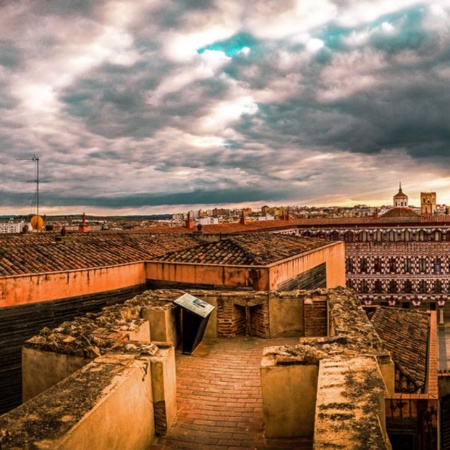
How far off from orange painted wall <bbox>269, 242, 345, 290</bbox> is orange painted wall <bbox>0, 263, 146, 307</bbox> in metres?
5.45

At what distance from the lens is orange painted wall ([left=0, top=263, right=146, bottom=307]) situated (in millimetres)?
13734

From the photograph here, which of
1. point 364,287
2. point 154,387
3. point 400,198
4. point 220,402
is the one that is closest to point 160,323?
point 220,402

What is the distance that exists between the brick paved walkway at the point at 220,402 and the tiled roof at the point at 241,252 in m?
8.16

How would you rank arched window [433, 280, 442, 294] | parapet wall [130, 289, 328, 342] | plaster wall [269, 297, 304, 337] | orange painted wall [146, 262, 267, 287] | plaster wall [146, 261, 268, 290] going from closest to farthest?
parapet wall [130, 289, 328, 342] → plaster wall [269, 297, 304, 337] → plaster wall [146, 261, 268, 290] → orange painted wall [146, 262, 267, 287] → arched window [433, 280, 442, 294]

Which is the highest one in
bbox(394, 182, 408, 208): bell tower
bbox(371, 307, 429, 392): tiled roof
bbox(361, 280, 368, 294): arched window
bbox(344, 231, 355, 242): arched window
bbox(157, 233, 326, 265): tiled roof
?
bbox(394, 182, 408, 208): bell tower

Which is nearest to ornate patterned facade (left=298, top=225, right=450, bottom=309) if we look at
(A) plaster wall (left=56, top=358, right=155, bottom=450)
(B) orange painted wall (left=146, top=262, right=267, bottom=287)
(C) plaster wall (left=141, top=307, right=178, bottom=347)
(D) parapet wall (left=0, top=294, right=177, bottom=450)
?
(B) orange painted wall (left=146, top=262, right=267, bottom=287)

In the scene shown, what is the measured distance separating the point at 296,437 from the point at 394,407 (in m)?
1.42

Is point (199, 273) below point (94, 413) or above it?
above

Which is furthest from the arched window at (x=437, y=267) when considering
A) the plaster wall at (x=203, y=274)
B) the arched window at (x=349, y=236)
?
the plaster wall at (x=203, y=274)

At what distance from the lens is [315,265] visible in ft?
68.7

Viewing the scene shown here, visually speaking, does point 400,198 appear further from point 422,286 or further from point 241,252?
point 241,252

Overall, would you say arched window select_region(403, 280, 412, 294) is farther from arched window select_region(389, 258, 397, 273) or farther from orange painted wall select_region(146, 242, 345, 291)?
orange painted wall select_region(146, 242, 345, 291)

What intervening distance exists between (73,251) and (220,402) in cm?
1294

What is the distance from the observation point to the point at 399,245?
4378 centimetres
